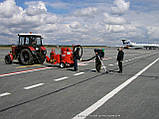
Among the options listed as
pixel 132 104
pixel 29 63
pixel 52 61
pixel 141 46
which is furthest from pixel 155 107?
pixel 141 46

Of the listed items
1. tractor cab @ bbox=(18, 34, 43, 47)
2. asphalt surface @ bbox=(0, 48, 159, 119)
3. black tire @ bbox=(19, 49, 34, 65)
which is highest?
tractor cab @ bbox=(18, 34, 43, 47)

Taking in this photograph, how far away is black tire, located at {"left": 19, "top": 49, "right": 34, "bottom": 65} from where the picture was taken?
53.9 feet

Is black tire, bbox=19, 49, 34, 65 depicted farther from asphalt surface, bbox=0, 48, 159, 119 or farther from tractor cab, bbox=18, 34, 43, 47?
asphalt surface, bbox=0, 48, 159, 119

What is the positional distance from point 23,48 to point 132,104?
1271cm

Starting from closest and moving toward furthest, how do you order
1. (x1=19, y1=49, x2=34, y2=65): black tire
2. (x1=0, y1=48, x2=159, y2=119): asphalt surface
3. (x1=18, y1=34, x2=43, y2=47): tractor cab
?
(x1=0, y1=48, x2=159, y2=119): asphalt surface → (x1=19, y1=49, x2=34, y2=65): black tire → (x1=18, y1=34, x2=43, y2=47): tractor cab

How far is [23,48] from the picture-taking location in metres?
16.9

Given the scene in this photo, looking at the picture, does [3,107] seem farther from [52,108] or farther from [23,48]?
[23,48]

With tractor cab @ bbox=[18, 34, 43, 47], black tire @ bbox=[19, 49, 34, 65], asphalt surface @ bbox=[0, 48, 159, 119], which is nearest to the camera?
asphalt surface @ bbox=[0, 48, 159, 119]

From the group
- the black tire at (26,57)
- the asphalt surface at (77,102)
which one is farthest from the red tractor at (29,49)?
the asphalt surface at (77,102)

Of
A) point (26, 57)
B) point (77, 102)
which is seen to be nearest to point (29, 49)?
point (26, 57)

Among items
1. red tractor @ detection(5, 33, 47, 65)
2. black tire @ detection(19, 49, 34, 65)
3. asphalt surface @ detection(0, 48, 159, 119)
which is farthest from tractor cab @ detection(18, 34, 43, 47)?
asphalt surface @ detection(0, 48, 159, 119)

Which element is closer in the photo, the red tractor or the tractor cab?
the red tractor

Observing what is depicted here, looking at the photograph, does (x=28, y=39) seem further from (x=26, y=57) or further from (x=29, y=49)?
(x=26, y=57)

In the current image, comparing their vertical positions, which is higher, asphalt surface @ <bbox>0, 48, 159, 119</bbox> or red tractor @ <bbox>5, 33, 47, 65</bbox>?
red tractor @ <bbox>5, 33, 47, 65</bbox>
